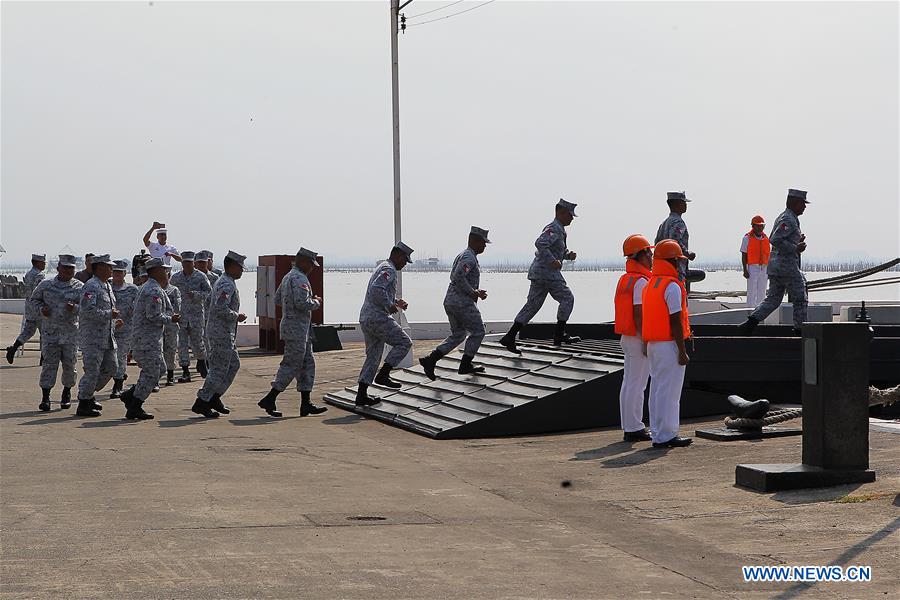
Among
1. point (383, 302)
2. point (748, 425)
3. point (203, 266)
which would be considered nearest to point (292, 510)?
point (748, 425)

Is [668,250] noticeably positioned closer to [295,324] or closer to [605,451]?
[605,451]

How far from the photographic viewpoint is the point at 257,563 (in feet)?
21.9

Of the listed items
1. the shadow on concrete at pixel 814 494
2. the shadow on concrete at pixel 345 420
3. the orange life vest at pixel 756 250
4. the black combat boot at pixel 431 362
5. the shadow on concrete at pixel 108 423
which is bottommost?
the shadow on concrete at pixel 345 420

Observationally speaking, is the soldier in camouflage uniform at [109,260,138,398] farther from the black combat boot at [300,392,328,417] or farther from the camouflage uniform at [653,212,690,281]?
the camouflage uniform at [653,212,690,281]

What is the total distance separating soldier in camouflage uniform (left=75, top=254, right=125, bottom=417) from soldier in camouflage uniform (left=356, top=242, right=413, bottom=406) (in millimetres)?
2973

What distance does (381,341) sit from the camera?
48.8 feet

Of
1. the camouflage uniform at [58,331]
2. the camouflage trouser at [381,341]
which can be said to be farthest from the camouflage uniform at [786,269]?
the camouflage uniform at [58,331]

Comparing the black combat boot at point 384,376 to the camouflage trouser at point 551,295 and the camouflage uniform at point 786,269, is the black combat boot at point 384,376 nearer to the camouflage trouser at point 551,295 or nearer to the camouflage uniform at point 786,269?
the camouflage trouser at point 551,295

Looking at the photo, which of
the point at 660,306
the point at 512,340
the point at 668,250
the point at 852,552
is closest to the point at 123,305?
the point at 512,340

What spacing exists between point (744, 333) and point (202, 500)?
8923 mm

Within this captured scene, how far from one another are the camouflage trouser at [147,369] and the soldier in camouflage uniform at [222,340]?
59 cm

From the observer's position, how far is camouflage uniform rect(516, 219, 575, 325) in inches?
574

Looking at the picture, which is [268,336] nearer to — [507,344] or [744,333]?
[507,344]

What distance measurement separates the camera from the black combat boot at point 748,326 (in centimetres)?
1526
